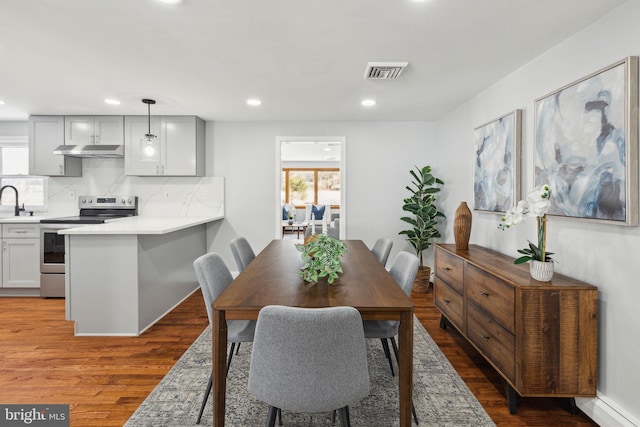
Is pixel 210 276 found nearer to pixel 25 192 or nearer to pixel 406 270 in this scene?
pixel 406 270

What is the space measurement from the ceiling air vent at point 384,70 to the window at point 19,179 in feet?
15.8

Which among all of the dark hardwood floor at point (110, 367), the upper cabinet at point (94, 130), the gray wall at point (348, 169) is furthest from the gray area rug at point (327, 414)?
the upper cabinet at point (94, 130)

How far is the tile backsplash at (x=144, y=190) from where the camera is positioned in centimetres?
482

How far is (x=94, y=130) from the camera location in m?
4.52

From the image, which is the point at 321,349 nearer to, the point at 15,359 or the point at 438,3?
the point at 438,3

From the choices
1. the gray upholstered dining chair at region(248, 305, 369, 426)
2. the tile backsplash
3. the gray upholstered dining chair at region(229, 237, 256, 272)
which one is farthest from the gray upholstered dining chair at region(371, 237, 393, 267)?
the tile backsplash

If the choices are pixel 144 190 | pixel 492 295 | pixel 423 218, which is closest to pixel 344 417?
pixel 492 295

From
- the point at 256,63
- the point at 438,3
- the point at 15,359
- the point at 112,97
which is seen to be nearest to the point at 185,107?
the point at 112,97

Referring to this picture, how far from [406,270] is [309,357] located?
1.11 m

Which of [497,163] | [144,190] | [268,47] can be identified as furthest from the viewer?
[144,190]

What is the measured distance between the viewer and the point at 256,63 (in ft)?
8.98

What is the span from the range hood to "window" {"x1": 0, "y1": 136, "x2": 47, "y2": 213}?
950 mm

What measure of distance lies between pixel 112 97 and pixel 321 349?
12.2ft

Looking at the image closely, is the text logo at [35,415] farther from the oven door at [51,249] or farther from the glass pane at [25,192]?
the glass pane at [25,192]
